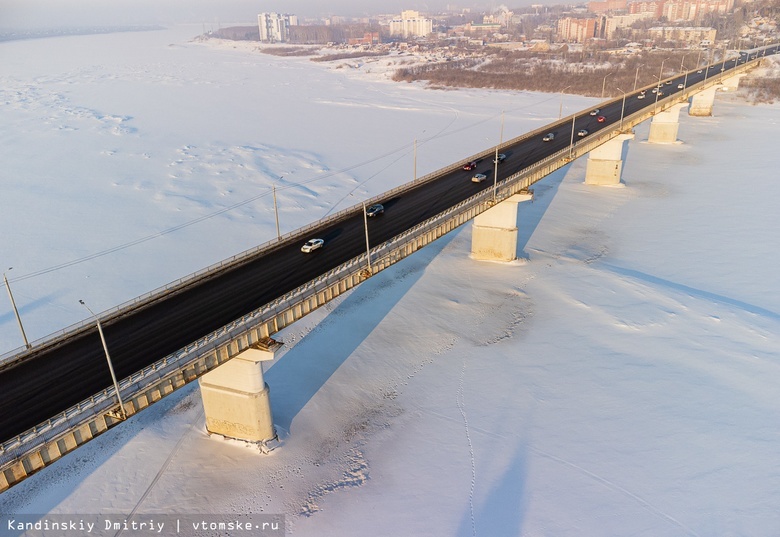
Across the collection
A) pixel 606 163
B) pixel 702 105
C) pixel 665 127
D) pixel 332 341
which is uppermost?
pixel 702 105

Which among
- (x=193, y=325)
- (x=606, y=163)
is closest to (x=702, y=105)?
(x=606, y=163)

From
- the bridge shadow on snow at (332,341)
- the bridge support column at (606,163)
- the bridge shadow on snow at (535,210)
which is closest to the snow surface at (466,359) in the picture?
the bridge shadow on snow at (332,341)

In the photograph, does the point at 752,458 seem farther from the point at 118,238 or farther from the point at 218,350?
the point at 118,238

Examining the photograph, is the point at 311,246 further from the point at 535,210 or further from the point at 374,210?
the point at 535,210

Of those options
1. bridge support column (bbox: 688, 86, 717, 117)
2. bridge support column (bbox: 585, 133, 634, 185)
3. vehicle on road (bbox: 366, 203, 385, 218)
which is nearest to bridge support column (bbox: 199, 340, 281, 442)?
vehicle on road (bbox: 366, 203, 385, 218)

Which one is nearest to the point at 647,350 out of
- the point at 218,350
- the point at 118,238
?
the point at 218,350

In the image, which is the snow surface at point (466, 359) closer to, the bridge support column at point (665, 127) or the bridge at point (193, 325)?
the bridge at point (193, 325)
